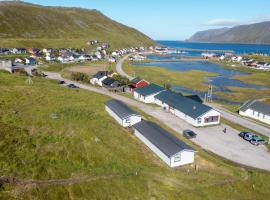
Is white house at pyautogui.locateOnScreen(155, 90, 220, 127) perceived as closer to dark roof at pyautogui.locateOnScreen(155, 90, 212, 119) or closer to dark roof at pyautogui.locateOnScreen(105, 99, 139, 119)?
dark roof at pyautogui.locateOnScreen(155, 90, 212, 119)

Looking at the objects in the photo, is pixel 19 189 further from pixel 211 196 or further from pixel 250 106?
pixel 250 106

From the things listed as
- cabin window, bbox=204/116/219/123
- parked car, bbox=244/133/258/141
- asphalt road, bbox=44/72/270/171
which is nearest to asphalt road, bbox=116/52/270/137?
asphalt road, bbox=44/72/270/171

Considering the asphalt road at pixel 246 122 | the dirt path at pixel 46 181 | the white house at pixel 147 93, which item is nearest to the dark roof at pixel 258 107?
the asphalt road at pixel 246 122

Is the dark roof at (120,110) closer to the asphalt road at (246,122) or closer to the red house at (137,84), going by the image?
the asphalt road at (246,122)

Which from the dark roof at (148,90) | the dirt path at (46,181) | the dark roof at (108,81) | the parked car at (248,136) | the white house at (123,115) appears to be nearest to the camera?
the dirt path at (46,181)

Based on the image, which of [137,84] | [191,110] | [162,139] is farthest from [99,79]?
[162,139]

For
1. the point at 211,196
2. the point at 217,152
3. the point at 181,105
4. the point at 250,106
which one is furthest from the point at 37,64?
the point at 211,196
